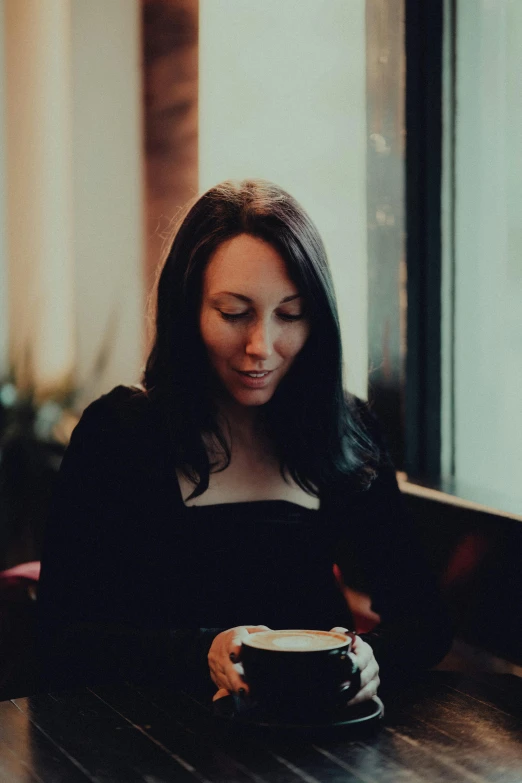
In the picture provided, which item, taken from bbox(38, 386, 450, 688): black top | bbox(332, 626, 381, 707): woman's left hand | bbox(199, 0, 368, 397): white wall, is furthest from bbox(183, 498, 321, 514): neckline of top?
bbox(199, 0, 368, 397): white wall

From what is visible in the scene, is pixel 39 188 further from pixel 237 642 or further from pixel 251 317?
pixel 237 642

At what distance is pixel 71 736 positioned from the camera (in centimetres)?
113

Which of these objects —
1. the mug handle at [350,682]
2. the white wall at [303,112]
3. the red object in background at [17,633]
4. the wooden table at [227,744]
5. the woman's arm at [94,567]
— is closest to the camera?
the wooden table at [227,744]

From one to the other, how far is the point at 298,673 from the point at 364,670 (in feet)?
0.50

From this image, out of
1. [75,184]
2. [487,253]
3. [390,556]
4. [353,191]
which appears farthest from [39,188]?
[390,556]

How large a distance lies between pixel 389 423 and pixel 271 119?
106 cm

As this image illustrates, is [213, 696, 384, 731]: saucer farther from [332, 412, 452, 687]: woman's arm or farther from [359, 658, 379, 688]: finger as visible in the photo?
[332, 412, 452, 687]: woman's arm

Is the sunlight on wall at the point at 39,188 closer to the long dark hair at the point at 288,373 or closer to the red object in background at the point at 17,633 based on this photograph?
the red object in background at the point at 17,633

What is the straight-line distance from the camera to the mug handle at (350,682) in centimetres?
113

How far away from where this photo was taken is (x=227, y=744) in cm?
110

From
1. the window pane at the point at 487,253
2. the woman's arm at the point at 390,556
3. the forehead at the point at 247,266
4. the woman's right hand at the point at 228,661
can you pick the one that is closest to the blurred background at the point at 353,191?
the window pane at the point at 487,253

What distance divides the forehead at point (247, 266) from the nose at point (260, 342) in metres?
0.06

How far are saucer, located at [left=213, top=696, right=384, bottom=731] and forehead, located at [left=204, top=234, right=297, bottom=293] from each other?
2.19 feet

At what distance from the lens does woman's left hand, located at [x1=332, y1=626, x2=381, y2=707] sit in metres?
1.20
